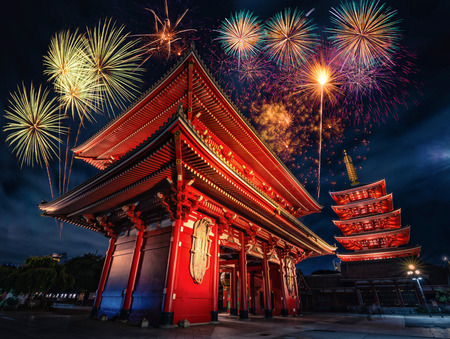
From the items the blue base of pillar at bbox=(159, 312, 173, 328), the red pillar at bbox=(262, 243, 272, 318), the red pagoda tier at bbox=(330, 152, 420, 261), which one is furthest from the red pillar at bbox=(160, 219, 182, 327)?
the red pagoda tier at bbox=(330, 152, 420, 261)

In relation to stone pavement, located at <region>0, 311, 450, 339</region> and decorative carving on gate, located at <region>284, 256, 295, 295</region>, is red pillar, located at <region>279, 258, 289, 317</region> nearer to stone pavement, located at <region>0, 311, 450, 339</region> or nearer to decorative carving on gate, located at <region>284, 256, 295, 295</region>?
decorative carving on gate, located at <region>284, 256, 295, 295</region>

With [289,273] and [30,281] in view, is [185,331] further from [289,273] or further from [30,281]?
[30,281]

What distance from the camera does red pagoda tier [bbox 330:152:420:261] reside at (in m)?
29.3

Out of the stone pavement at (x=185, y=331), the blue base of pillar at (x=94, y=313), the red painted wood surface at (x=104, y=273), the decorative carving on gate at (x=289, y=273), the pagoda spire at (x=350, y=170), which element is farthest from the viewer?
the pagoda spire at (x=350, y=170)

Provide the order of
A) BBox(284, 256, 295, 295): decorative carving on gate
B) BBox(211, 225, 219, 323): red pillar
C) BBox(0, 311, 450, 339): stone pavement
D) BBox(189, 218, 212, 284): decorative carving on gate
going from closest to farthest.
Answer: BBox(0, 311, 450, 339): stone pavement, BBox(189, 218, 212, 284): decorative carving on gate, BBox(211, 225, 219, 323): red pillar, BBox(284, 256, 295, 295): decorative carving on gate

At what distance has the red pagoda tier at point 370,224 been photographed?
2934cm

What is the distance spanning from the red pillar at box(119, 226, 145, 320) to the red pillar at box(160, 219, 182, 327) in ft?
7.56

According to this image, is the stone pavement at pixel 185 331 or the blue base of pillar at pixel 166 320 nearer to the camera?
the stone pavement at pixel 185 331

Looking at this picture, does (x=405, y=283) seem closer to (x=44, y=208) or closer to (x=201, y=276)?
(x=201, y=276)

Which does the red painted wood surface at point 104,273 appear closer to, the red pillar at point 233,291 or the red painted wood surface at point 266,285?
the red pillar at point 233,291

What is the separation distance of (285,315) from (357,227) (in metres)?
24.5

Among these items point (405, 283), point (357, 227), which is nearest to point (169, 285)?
point (405, 283)

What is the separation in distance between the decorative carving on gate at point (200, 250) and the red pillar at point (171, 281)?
85cm

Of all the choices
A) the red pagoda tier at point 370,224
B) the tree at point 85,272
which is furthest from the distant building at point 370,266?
the tree at point 85,272
